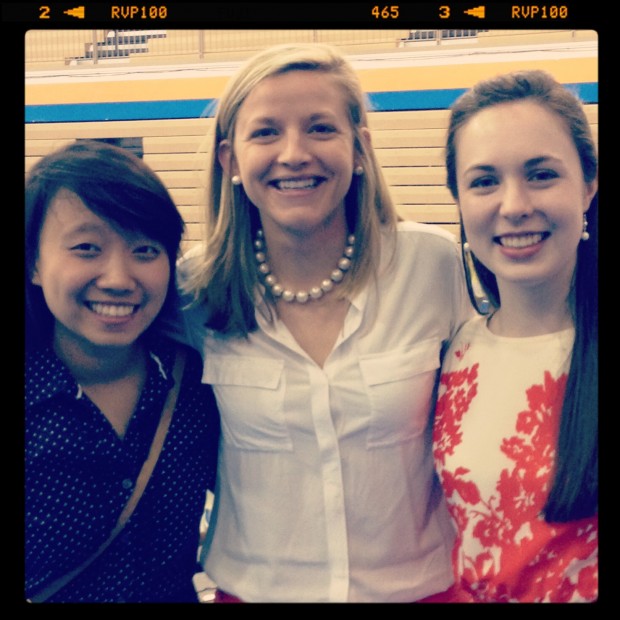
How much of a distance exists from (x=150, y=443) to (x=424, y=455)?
17.6 inches

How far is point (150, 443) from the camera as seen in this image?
120 centimetres

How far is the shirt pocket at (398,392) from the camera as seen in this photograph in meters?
1.19

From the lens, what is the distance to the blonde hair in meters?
1.22

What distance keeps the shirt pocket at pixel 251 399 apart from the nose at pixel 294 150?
32 cm

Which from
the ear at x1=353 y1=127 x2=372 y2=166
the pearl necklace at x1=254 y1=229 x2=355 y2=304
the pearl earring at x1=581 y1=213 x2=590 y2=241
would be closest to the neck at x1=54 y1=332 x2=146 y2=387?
the pearl necklace at x1=254 y1=229 x2=355 y2=304

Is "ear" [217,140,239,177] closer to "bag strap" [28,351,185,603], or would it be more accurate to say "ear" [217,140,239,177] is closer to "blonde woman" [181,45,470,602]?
"blonde woman" [181,45,470,602]

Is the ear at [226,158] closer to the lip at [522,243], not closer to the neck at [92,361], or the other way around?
the neck at [92,361]

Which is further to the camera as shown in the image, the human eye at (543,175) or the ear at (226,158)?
the ear at (226,158)

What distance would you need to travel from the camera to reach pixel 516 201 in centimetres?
104

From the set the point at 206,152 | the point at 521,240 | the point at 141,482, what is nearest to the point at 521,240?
the point at 521,240

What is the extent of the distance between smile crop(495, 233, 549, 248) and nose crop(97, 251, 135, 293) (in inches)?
22.0

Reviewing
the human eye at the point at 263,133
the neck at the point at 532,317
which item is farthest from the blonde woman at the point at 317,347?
the neck at the point at 532,317

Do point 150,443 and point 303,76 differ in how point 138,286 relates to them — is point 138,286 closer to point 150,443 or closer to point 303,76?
point 150,443

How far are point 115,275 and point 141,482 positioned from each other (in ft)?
1.08
